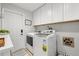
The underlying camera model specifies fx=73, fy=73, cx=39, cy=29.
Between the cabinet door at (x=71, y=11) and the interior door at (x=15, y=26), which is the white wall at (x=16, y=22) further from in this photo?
the cabinet door at (x=71, y=11)

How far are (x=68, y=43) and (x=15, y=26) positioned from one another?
0.80 m

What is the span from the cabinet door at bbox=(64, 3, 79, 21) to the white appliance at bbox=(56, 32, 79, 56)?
232 millimetres

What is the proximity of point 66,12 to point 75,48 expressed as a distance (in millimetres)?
525

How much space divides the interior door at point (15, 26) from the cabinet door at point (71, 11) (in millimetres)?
635

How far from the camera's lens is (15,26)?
91 centimetres

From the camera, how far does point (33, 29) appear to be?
3.51 ft

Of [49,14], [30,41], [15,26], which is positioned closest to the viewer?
[15,26]

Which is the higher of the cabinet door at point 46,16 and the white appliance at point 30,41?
the cabinet door at point 46,16

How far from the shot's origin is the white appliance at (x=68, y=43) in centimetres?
101

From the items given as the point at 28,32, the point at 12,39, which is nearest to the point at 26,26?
the point at 28,32

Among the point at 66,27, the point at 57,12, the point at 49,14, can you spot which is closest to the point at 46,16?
the point at 49,14

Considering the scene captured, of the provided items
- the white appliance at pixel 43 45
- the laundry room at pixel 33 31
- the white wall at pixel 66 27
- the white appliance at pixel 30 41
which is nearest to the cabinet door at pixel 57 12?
the laundry room at pixel 33 31

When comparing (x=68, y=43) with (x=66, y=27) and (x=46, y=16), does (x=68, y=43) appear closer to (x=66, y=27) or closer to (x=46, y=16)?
(x=66, y=27)

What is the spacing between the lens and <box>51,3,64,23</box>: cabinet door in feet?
3.67
